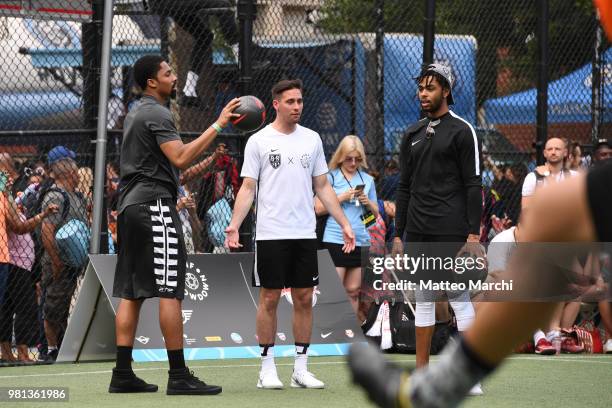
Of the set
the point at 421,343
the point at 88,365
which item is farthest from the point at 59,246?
the point at 421,343

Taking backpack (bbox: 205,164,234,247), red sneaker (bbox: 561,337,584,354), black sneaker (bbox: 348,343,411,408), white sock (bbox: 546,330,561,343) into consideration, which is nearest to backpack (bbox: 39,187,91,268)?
backpack (bbox: 205,164,234,247)

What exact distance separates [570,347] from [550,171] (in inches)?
62.8

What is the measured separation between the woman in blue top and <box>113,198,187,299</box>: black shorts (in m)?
3.42

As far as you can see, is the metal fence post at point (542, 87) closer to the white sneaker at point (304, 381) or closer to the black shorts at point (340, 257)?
the black shorts at point (340, 257)

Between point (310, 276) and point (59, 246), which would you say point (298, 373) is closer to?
point (310, 276)

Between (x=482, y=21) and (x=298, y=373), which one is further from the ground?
(x=482, y=21)

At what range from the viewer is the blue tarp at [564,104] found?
12828 millimetres

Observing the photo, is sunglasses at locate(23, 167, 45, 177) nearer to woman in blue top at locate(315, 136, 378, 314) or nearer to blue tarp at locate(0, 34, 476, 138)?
blue tarp at locate(0, 34, 476, 138)

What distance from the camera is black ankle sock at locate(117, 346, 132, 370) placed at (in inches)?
294

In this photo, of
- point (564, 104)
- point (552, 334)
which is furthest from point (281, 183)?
point (564, 104)

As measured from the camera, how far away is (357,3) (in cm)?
1398

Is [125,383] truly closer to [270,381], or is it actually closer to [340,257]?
[270,381]

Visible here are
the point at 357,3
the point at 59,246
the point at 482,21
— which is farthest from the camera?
the point at 357,3

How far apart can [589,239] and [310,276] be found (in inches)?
185
